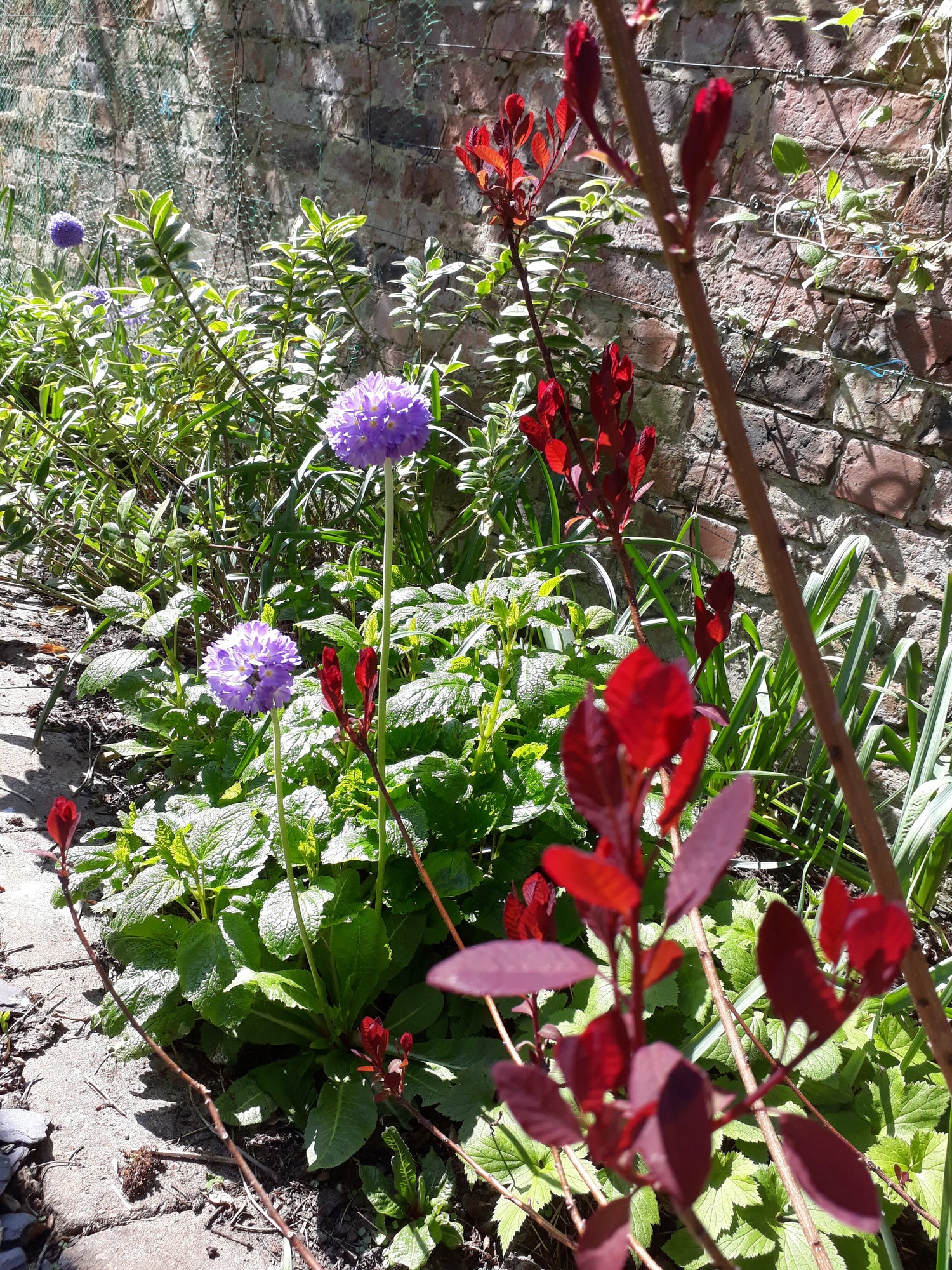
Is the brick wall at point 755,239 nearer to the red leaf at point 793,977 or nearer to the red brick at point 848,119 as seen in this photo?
the red brick at point 848,119

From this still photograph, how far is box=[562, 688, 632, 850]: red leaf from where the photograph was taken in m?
0.37

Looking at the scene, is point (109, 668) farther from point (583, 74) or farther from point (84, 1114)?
point (583, 74)

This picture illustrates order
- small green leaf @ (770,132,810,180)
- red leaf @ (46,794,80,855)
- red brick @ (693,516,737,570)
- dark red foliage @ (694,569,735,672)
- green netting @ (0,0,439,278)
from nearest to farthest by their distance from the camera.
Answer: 1. dark red foliage @ (694,569,735,672)
2. red leaf @ (46,794,80,855)
3. small green leaf @ (770,132,810,180)
4. red brick @ (693,516,737,570)
5. green netting @ (0,0,439,278)

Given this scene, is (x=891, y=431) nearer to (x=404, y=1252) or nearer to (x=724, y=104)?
(x=724, y=104)

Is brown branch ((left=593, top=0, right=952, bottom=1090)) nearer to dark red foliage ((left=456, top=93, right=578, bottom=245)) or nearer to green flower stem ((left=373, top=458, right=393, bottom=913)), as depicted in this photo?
dark red foliage ((left=456, top=93, right=578, bottom=245))

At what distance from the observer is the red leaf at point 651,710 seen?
0.38 metres

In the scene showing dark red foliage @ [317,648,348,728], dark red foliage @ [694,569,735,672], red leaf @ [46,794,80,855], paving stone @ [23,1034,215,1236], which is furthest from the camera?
paving stone @ [23,1034,215,1236]

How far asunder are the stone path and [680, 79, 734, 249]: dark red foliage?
1.30 metres

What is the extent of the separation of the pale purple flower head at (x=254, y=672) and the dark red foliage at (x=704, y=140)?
81 centimetres

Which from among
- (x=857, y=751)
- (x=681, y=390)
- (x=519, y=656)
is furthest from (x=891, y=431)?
(x=519, y=656)

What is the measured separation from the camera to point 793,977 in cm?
37

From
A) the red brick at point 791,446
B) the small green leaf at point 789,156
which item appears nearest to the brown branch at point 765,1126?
the red brick at point 791,446

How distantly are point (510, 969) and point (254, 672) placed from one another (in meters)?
0.84

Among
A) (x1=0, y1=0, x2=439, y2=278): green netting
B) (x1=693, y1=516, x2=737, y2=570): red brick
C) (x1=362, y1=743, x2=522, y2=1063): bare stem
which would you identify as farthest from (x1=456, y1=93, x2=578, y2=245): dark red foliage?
(x1=0, y1=0, x2=439, y2=278): green netting
